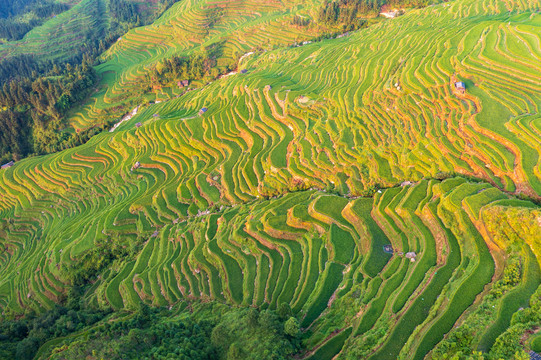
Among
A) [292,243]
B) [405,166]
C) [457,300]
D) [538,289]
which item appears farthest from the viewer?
[405,166]

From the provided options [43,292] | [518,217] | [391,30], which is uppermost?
[391,30]

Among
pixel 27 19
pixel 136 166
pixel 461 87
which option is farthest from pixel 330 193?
pixel 27 19

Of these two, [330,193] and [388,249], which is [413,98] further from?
[388,249]

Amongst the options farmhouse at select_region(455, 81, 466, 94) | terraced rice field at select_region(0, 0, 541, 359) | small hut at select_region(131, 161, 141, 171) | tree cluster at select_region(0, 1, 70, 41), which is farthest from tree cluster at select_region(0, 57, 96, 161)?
tree cluster at select_region(0, 1, 70, 41)

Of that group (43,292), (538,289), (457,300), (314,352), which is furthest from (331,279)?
(43,292)

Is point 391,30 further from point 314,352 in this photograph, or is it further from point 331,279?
point 314,352

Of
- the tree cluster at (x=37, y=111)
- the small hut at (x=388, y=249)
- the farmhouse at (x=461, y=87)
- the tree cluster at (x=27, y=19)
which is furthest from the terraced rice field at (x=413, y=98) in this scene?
the tree cluster at (x=27, y=19)

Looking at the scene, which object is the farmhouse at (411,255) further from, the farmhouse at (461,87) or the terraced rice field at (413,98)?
the farmhouse at (461,87)

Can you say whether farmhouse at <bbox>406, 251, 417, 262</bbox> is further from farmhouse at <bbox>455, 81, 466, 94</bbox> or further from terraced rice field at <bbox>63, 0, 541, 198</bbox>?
farmhouse at <bbox>455, 81, 466, 94</bbox>
